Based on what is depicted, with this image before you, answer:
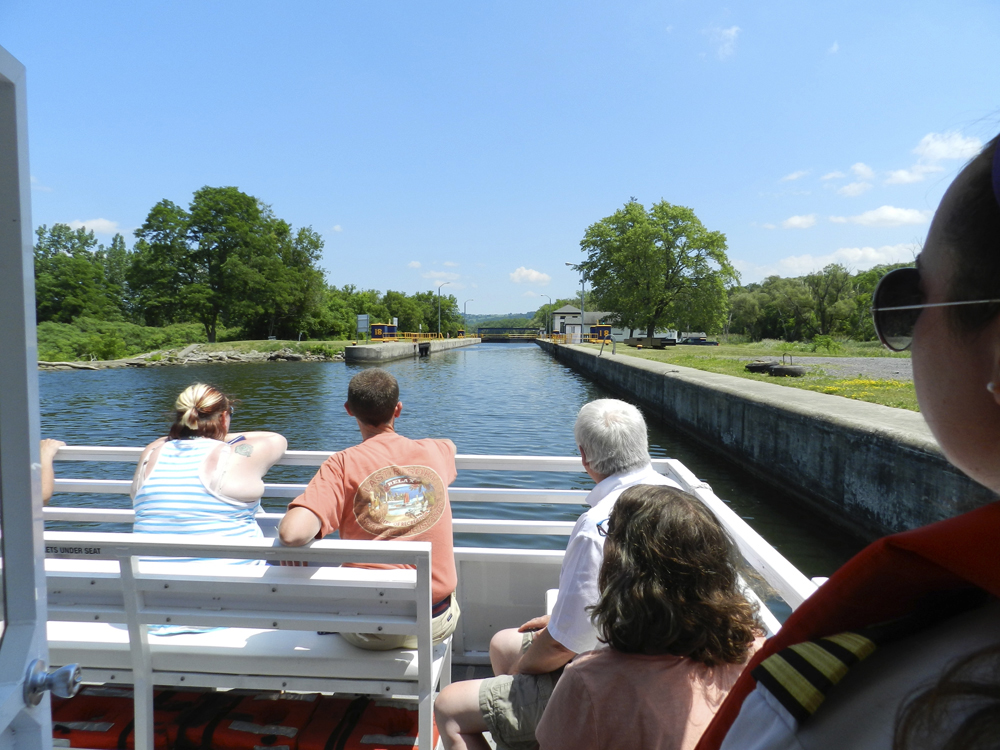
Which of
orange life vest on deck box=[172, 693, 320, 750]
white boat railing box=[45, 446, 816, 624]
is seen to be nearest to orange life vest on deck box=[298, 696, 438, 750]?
orange life vest on deck box=[172, 693, 320, 750]

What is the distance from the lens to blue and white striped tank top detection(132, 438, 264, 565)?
7.47 feet

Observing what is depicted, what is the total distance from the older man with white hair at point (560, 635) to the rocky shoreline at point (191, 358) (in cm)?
4097

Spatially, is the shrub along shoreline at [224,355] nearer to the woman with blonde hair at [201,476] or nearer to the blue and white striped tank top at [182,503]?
the woman with blonde hair at [201,476]

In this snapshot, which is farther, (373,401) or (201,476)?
(373,401)

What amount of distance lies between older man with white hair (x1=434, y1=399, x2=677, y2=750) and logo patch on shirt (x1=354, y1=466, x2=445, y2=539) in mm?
501

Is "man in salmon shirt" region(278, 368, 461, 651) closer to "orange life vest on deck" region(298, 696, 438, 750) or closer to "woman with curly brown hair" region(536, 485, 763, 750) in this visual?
"orange life vest on deck" region(298, 696, 438, 750)

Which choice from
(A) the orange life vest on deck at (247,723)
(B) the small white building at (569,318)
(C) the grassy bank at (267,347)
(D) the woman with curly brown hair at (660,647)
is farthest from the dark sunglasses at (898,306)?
(B) the small white building at (569,318)

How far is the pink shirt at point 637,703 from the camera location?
131 centimetres

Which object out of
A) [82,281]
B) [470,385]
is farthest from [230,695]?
[82,281]

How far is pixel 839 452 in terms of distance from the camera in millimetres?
7227

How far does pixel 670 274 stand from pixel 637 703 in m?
49.3

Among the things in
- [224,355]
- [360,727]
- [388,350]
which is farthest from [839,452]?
[224,355]

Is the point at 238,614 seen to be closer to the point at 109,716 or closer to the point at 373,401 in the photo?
the point at 109,716

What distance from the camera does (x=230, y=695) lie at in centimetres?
224
